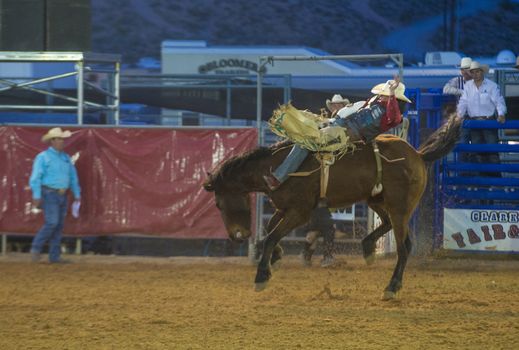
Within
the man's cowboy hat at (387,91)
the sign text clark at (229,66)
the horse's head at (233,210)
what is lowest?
the horse's head at (233,210)

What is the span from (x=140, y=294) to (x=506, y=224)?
539cm

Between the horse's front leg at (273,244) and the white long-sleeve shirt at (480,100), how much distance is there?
166 inches

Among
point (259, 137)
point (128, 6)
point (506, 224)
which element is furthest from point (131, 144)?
point (128, 6)

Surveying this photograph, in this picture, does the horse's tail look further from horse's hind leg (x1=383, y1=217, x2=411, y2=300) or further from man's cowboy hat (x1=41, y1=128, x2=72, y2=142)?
man's cowboy hat (x1=41, y1=128, x2=72, y2=142)

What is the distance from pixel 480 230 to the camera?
1297 cm

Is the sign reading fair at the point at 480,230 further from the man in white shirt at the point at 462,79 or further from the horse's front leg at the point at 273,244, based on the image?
the horse's front leg at the point at 273,244

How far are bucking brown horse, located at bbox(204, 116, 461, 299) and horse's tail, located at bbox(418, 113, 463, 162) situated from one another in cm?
30

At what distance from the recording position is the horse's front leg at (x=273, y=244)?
29.8ft

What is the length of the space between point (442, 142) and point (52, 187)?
557 centimetres

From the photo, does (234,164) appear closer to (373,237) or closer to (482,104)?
(373,237)

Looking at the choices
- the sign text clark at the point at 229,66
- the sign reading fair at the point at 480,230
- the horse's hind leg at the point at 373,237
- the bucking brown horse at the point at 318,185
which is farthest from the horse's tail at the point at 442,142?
the sign text clark at the point at 229,66

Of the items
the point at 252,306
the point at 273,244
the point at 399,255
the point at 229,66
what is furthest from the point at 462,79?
the point at 229,66

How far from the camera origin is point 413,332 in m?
7.63

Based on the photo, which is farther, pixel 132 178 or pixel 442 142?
pixel 132 178
